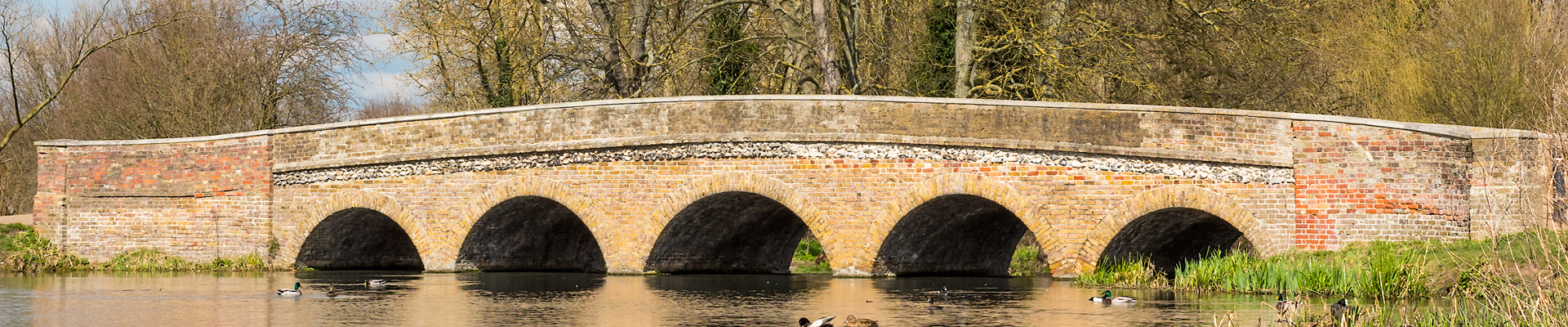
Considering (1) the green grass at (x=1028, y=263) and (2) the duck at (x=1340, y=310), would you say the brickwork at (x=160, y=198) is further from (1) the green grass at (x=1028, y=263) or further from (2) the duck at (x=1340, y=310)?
(2) the duck at (x=1340, y=310)

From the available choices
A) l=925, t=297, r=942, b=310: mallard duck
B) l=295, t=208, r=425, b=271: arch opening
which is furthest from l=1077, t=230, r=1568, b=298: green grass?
l=295, t=208, r=425, b=271: arch opening

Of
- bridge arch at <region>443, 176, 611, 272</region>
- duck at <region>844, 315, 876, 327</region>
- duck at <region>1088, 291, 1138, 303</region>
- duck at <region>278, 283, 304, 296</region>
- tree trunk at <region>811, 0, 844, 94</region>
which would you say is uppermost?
tree trunk at <region>811, 0, 844, 94</region>

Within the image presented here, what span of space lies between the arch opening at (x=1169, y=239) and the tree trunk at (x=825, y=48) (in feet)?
18.2

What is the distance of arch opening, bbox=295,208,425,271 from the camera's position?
22.2m

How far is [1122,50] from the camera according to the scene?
2206 centimetres

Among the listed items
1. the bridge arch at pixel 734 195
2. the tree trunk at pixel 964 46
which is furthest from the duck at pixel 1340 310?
the tree trunk at pixel 964 46

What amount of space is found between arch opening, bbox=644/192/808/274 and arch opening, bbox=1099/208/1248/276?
14.4ft

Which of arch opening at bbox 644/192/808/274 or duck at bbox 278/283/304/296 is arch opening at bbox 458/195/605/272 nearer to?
arch opening at bbox 644/192/808/274

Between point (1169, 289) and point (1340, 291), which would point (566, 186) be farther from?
point (1340, 291)

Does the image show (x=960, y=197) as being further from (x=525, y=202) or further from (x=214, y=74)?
(x=214, y=74)

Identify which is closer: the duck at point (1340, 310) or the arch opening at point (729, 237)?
the duck at point (1340, 310)

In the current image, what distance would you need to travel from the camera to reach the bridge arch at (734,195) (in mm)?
18734

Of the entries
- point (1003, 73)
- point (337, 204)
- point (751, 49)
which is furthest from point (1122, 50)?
point (337, 204)

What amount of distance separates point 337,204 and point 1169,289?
11221 millimetres
